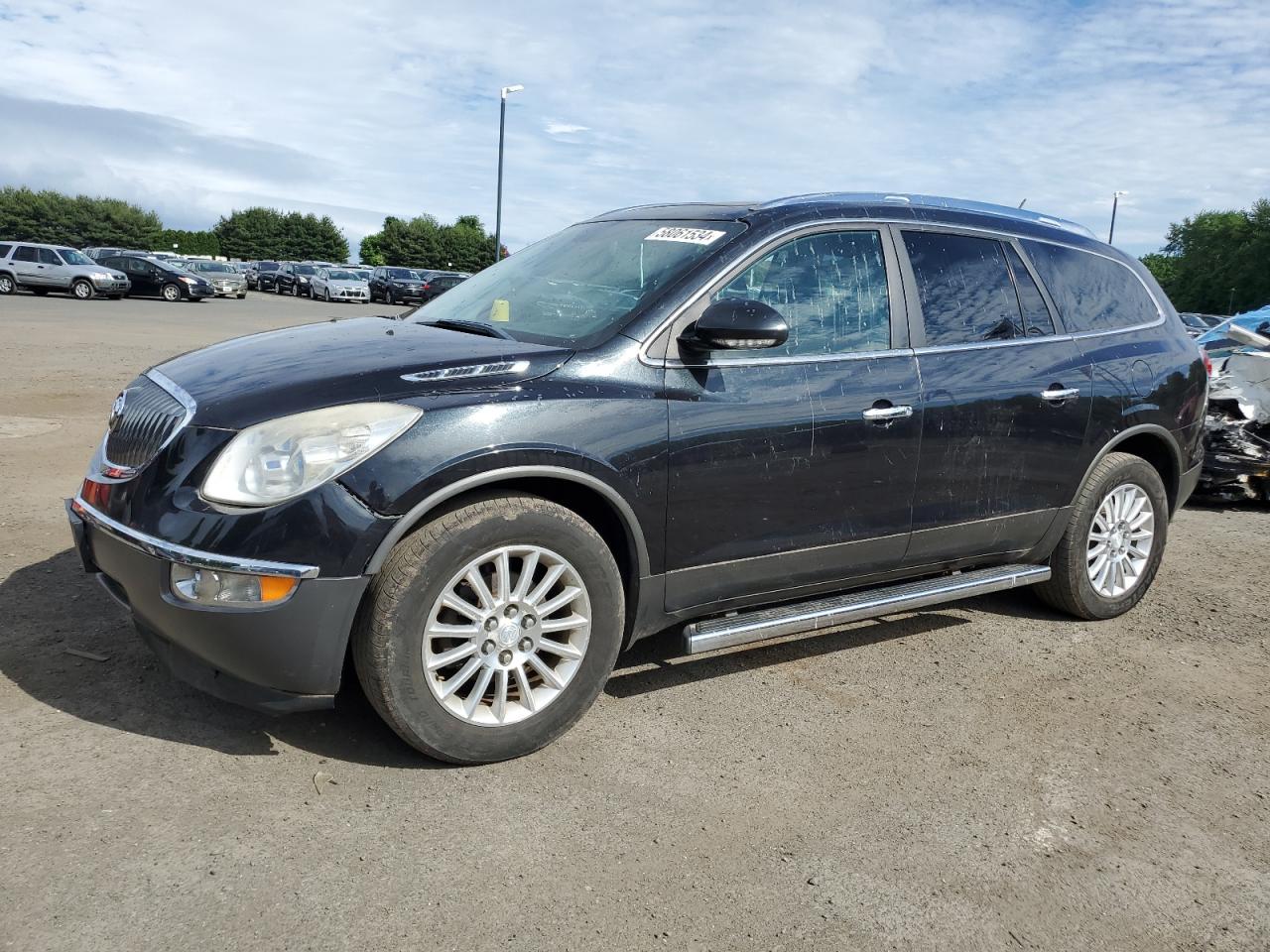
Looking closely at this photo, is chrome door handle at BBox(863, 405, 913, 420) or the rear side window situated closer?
chrome door handle at BBox(863, 405, 913, 420)

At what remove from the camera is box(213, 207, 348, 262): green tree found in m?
93.1

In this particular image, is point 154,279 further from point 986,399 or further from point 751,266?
point 986,399

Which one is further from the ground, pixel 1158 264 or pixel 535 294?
pixel 1158 264

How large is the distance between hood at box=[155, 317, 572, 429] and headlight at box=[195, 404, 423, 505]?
1.9 inches

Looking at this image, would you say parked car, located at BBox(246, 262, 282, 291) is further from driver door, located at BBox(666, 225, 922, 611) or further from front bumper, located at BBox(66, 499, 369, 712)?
front bumper, located at BBox(66, 499, 369, 712)

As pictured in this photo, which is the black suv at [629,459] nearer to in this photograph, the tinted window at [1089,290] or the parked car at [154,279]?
the tinted window at [1089,290]

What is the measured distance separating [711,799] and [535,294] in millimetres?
2083

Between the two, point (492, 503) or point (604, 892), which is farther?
point (492, 503)

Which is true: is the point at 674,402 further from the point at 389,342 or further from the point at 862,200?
the point at 862,200

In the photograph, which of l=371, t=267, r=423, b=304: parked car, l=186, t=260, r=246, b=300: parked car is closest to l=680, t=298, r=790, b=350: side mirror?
l=186, t=260, r=246, b=300: parked car

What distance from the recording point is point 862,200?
172 inches

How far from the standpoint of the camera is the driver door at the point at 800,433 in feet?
12.0

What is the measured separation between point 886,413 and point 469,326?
1640mm

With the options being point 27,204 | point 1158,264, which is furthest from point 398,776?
point 27,204
